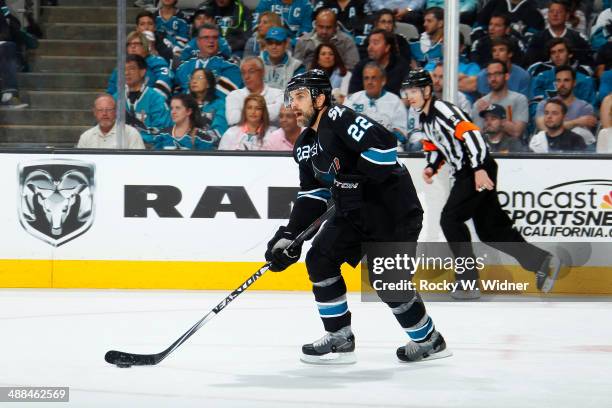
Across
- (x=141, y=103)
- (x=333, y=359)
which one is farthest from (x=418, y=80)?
(x=333, y=359)

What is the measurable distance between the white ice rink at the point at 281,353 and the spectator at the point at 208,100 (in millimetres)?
1002

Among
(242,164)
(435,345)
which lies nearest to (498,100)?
(242,164)

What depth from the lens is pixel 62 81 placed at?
22.4ft

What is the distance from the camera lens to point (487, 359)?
4.60 metres

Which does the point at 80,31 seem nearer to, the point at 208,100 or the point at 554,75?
the point at 208,100

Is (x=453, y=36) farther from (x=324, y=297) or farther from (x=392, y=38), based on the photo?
(x=324, y=297)

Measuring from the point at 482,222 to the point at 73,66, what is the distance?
2.58 metres

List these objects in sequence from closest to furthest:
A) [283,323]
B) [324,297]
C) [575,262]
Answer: [324,297] → [283,323] → [575,262]

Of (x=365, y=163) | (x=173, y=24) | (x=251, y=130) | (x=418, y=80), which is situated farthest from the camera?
(x=173, y=24)

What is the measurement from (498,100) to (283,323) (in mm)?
2083

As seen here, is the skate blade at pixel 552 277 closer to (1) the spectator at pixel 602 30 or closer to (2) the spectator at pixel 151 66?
(1) the spectator at pixel 602 30

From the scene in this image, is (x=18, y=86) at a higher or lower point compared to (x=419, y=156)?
higher

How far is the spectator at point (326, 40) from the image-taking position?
6.95m

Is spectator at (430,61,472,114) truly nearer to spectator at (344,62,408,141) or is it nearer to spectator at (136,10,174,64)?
spectator at (344,62,408,141)
